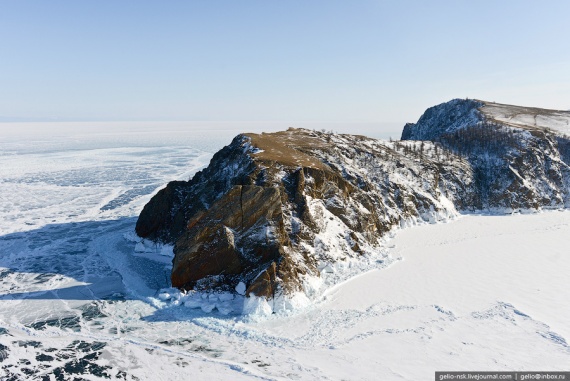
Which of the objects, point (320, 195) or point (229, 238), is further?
point (320, 195)

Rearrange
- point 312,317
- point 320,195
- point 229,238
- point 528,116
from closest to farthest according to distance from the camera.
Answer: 1. point 312,317
2. point 229,238
3. point 320,195
4. point 528,116

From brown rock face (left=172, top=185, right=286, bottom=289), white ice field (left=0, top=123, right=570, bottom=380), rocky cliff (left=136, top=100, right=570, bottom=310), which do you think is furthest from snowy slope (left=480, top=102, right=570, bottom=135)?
brown rock face (left=172, top=185, right=286, bottom=289)

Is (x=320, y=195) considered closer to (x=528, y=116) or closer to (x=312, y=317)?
(x=312, y=317)

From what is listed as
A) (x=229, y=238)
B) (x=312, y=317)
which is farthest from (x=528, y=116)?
(x=229, y=238)

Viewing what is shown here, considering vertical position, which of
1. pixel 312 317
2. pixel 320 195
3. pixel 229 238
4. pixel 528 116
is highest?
pixel 528 116

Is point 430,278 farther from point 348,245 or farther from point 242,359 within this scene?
point 242,359

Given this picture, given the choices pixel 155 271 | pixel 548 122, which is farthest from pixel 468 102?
pixel 155 271

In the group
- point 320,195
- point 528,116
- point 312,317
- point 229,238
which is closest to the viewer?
point 312,317

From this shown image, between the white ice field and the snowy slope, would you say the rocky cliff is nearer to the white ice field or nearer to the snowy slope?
the white ice field
